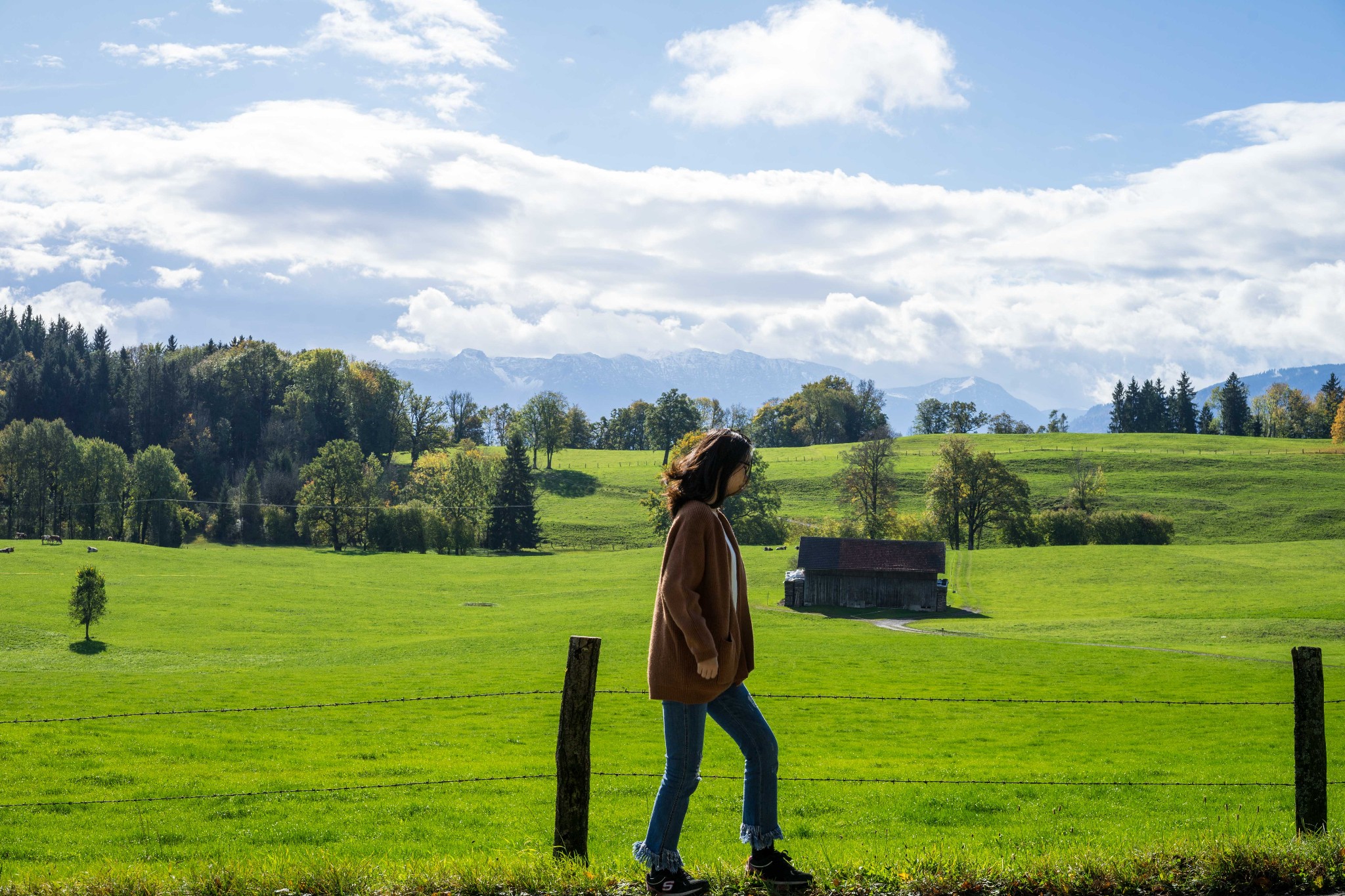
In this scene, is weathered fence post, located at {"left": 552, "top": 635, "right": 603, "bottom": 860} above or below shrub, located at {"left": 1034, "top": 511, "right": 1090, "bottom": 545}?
above

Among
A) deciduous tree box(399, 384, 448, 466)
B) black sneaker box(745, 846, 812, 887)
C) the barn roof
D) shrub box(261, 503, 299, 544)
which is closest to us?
black sneaker box(745, 846, 812, 887)

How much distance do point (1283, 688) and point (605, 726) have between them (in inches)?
875

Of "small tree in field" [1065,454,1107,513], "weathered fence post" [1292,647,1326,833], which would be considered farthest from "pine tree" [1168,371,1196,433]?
"weathered fence post" [1292,647,1326,833]

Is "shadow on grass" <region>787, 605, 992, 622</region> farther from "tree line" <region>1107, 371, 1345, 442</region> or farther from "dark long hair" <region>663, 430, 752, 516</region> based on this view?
"tree line" <region>1107, 371, 1345, 442</region>

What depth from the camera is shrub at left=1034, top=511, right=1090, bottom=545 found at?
8844 centimetres

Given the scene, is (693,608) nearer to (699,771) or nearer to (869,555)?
(699,771)

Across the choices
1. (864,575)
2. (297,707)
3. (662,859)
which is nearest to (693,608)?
(662,859)

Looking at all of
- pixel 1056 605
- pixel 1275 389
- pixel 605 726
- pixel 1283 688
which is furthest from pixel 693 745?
pixel 1275 389

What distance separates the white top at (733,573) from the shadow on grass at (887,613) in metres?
56.9

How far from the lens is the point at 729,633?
611cm

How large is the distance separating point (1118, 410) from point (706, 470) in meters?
190

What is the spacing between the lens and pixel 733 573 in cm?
607

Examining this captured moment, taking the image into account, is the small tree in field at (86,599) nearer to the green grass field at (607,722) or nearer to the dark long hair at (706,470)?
the green grass field at (607,722)

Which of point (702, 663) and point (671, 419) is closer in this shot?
point (702, 663)
